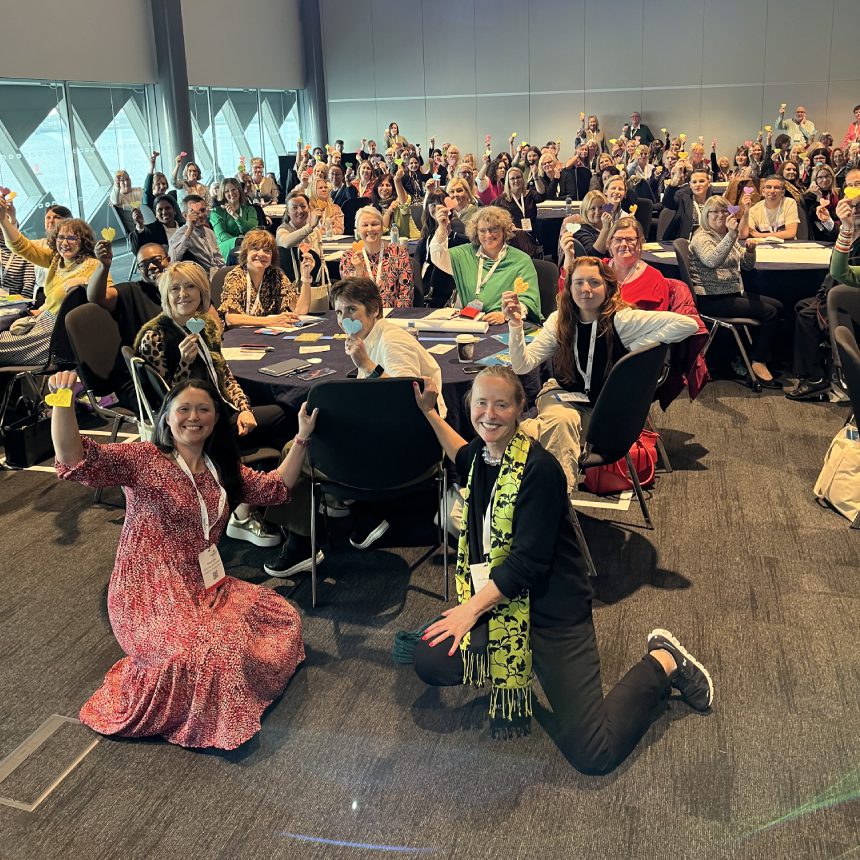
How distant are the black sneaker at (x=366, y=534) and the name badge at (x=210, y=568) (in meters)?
1.11

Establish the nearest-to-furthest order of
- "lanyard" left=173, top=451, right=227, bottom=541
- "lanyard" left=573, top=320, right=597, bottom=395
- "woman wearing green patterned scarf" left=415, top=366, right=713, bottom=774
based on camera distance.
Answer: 1. "woman wearing green patterned scarf" left=415, top=366, right=713, bottom=774
2. "lanyard" left=173, top=451, right=227, bottom=541
3. "lanyard" left=573, top=320, right=597, bottom=395

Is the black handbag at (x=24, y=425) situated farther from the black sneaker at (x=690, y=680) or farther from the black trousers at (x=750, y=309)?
the black trousers at (x=750, y=309)

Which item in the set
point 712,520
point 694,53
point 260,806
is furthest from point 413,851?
point 694,53

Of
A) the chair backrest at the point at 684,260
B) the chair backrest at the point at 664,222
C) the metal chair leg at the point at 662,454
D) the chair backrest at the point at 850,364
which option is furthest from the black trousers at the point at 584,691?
the chair backrest at the point at 664,222

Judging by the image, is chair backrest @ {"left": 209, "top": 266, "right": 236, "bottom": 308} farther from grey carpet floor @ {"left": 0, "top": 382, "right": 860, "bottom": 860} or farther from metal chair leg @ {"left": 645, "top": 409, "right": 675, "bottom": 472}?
metal chair leg @ {"left": 645, "top": 409, "right": 675, "bottom": 472}

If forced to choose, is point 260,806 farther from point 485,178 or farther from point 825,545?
point 485,178

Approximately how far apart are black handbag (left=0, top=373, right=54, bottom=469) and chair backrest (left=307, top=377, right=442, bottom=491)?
265 centimetres

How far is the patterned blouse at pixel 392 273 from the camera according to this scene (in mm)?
6070

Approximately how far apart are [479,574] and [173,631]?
1.02 meters

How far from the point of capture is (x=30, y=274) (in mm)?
6992

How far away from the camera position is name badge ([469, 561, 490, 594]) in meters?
2.94

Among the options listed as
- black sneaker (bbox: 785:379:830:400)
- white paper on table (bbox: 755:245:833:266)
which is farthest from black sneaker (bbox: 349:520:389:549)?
white paper on table (bbox: 755:245:833:266)

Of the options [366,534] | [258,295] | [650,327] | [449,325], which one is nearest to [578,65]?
[258,295]

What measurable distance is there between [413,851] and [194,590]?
118 centimetres
